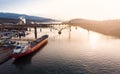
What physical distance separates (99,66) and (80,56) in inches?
603

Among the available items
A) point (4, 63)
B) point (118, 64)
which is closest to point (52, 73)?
point (4, 63)

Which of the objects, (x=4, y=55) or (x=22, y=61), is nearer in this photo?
(x=22, y=61)

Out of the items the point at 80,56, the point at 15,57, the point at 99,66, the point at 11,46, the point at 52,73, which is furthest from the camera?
the point at 11,46

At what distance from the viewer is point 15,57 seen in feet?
245

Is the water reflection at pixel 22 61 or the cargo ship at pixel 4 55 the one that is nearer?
the water reflection at pixel 22 61

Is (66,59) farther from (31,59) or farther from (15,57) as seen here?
(15,57)

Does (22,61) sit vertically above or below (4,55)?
below

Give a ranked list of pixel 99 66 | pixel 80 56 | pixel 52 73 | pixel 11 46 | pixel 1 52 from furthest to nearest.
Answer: pixel 11 46
pixel 1 52
pixel 80 56
pixel 99 66
pixel 52 73

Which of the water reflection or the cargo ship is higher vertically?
the cargo ship

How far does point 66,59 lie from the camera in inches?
2965

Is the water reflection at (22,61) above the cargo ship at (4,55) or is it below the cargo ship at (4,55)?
below

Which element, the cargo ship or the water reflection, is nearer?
the water reflection

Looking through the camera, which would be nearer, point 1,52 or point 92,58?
point 92,58

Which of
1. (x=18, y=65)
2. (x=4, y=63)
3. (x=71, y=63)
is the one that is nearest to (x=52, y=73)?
(x=71, y=63)
